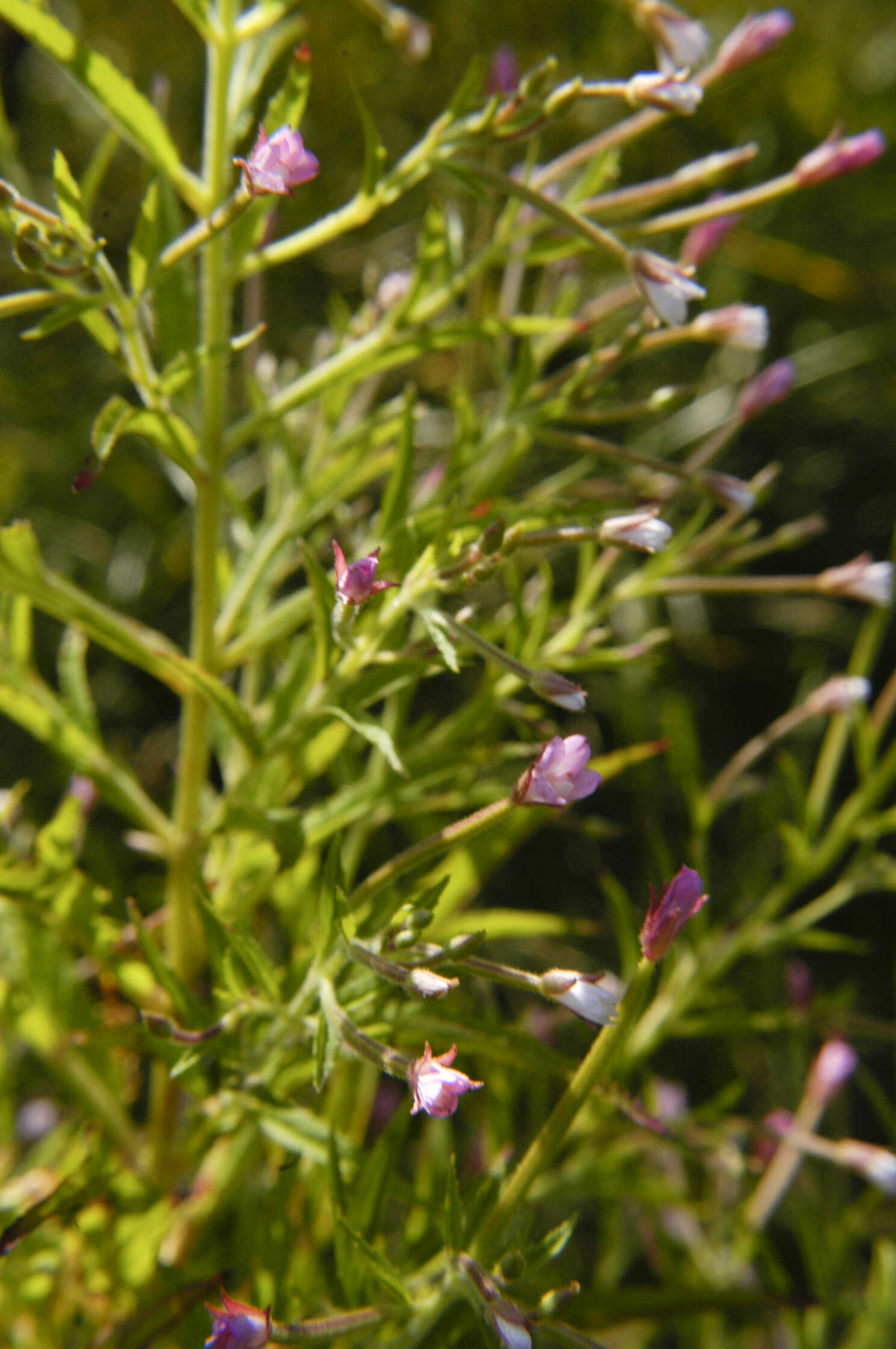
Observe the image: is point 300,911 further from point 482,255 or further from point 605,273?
point 605,273

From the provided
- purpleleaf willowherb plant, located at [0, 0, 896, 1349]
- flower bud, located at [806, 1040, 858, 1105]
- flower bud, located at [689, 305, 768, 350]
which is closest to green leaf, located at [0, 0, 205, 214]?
purpleleaf willowherb plant, located at [0, 0, 896, 1349]

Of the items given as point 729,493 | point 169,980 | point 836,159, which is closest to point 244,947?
point 169,980

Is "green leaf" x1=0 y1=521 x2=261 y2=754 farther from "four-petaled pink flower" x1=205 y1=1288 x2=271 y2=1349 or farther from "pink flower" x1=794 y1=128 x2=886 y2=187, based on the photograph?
"pink flower" x1=794 y1=128 x2=886 y2=187

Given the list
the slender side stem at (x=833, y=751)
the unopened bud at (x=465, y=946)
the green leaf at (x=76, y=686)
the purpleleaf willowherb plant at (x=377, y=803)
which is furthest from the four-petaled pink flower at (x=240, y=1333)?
the slender side stem at (x=833, y=751)

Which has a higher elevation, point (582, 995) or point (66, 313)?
point (66, 313)

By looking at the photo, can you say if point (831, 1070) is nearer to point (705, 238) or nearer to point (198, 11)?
point (705, 238)

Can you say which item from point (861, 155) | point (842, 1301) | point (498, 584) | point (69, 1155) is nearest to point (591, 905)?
point (498, 584)
